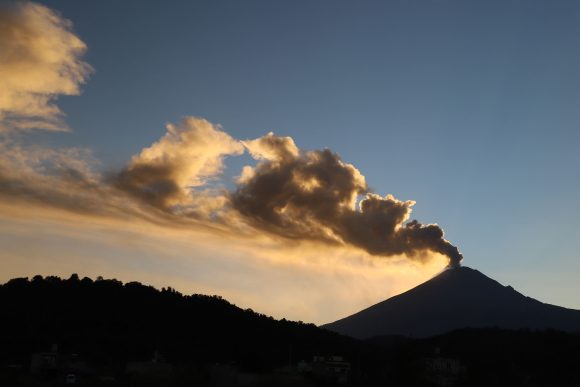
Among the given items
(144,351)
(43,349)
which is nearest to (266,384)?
(144,351)

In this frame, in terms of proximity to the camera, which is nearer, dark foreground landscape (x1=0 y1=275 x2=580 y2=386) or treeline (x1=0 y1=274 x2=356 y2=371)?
dark foreground landscape (x1=0 y1=275 x2=580 y2=386)

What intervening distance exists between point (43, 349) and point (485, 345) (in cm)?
7681

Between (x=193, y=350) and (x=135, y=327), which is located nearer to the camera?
(x=193, y=350)

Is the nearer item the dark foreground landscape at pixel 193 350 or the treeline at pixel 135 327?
the dark foreground landscape at pixel 193 350

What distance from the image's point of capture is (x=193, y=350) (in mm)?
81312

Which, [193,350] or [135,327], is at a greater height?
[135,327]

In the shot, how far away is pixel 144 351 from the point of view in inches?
3081

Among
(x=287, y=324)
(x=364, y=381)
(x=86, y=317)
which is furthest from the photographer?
(x=287, y=324)

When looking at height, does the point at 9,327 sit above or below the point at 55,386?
above

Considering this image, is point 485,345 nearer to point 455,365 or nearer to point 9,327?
point 455,365

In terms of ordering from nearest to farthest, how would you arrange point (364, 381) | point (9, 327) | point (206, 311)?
point (364, 381)
point (9, 327)
point (206, 311)

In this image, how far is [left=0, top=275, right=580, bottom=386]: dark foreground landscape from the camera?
193 feet

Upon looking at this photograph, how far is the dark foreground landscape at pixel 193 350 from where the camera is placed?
2317 inches

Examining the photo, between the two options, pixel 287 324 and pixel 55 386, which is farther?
pixel 287 324
